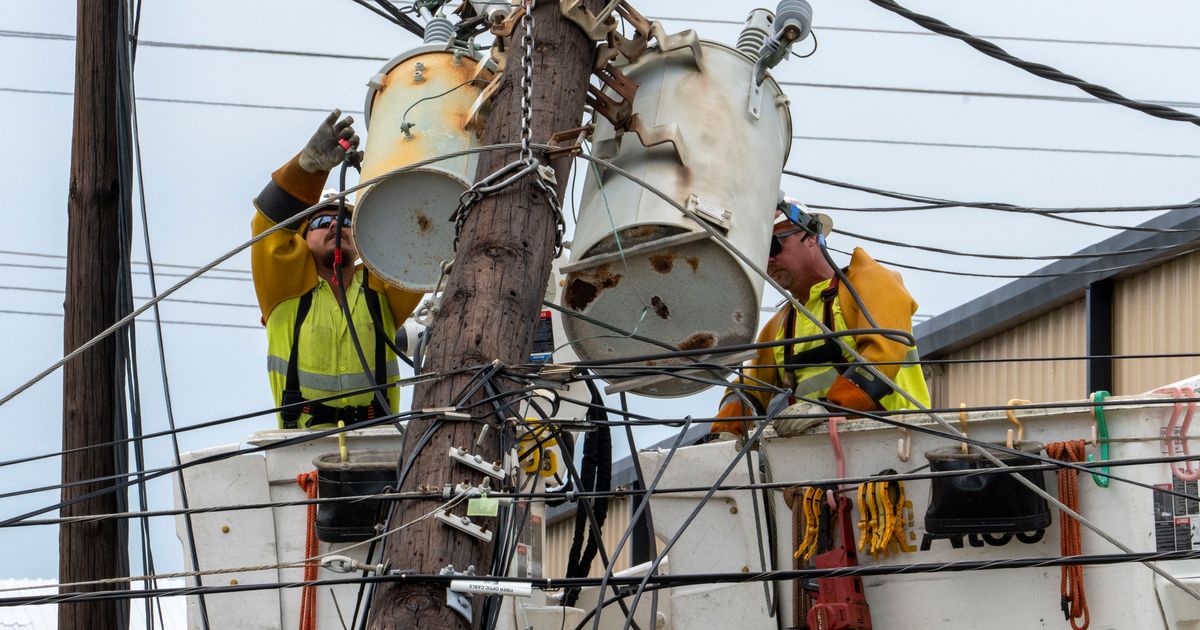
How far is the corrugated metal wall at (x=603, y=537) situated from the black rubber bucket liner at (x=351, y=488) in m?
7.98

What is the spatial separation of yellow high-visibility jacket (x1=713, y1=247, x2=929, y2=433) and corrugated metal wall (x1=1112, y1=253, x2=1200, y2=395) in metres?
4.48

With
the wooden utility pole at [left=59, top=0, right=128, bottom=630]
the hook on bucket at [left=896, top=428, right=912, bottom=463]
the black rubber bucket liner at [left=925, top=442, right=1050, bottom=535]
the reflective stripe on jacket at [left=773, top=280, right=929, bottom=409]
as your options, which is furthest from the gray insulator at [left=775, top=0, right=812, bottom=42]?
the wooden utility pole at [left=59, top=0, right=128, bottom=630]

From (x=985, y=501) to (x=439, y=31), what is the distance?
2.99m

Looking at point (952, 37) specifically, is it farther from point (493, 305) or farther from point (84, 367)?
point (84, 367)

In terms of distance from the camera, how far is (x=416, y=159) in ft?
19.0

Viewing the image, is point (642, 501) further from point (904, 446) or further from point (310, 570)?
point (310, 570)

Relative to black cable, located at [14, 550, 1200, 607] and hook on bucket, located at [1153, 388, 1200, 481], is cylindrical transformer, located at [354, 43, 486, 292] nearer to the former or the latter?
black cable, located at [14, 550, 1200, 607]

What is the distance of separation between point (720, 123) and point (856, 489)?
146 cm

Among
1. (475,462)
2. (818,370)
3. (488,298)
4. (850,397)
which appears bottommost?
(475,462)

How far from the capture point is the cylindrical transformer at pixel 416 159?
5.84 m

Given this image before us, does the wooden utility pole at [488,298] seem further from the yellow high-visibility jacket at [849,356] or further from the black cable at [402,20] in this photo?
the black cable at [402,20]

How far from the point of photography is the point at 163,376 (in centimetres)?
616

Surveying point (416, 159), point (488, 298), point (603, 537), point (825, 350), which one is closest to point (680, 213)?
point (488, 298)

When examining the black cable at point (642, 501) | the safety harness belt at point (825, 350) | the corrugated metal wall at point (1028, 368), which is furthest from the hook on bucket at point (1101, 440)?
the corrugated metal wall at point (1028, 368)
